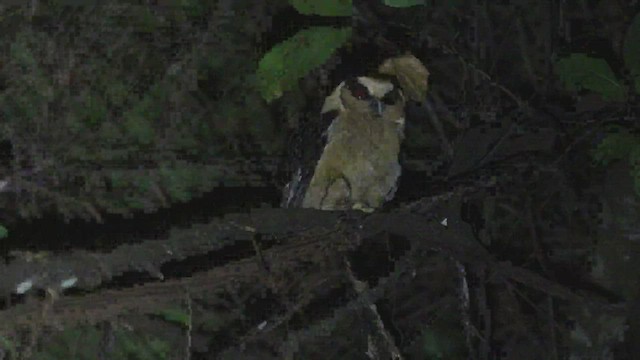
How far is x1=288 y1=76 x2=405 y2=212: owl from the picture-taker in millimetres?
2307

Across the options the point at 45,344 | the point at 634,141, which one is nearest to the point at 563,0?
the point at 634,141

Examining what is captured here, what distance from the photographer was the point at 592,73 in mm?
2523

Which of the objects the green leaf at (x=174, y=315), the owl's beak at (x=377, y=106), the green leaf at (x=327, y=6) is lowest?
the green leaf at (x=174, y=315)

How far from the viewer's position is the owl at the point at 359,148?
231cm

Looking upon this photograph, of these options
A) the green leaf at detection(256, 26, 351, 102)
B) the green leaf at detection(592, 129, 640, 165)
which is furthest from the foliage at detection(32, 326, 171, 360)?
the green leaf at detection(592, 129, 640, 165)

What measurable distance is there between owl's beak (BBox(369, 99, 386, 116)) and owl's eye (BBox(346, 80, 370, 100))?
0.11 feet

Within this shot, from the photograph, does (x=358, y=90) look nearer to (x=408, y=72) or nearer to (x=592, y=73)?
(x=408, y=72)

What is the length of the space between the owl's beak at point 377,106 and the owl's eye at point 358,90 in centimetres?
3

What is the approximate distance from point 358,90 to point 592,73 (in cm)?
101

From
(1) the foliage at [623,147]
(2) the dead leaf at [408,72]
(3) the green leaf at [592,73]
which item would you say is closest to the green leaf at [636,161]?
(1) the foliage at [623,147]

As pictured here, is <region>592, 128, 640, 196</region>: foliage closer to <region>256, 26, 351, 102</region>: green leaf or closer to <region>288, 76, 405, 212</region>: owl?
<region>288, 76, 405, 212</region>: owl

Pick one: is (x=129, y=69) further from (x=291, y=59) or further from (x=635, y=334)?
(x=635, y=334)

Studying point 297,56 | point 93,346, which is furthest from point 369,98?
point 93,346

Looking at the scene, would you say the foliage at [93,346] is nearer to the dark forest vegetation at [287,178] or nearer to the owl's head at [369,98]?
the dark forest vegetation at [287,178]
